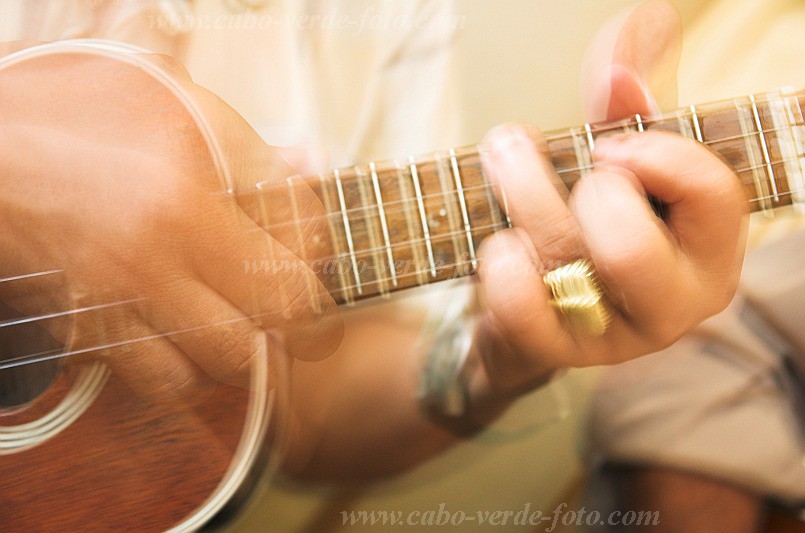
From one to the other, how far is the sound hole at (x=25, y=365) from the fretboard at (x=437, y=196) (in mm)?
190

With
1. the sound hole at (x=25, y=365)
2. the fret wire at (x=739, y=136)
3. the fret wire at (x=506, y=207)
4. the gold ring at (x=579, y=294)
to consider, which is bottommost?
the gold ring at (x=579, y=294)

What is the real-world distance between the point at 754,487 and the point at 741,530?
5 centimetres

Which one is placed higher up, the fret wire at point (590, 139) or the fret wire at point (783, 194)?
the fret wire at point (590, 139)

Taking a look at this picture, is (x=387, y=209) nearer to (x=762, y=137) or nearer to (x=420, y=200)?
(x=420, y=200)

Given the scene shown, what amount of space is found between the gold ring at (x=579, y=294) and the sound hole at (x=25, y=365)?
374mm

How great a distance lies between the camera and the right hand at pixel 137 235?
32 centimetres

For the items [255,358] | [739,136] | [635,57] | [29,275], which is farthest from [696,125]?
[29,275]

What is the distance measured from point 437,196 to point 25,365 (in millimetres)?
336

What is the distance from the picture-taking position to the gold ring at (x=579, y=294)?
0.34 metres

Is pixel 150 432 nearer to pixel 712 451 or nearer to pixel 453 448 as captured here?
pixel 453 448

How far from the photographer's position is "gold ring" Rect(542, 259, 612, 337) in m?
0.34

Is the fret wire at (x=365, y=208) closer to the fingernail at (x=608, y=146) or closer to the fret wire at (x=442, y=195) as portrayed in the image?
the fret wire at (x=442, y=195)

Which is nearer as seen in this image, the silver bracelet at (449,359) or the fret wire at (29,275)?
the fret wire at (29,275)

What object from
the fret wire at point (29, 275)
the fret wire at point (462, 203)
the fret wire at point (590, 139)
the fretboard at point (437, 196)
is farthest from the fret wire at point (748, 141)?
the fret wire at point (29, 275)
